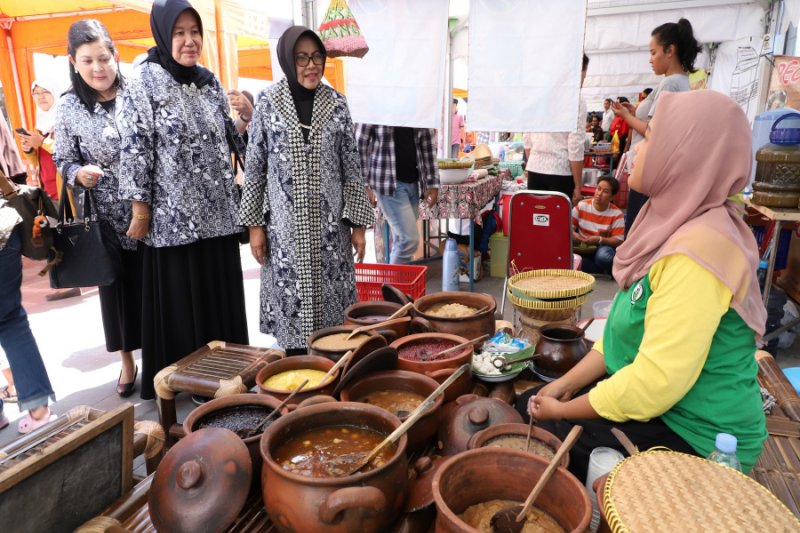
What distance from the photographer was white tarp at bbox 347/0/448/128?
3914mm

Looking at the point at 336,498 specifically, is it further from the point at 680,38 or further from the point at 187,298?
the point at 680,38

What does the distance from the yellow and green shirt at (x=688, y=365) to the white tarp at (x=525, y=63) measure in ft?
8.24

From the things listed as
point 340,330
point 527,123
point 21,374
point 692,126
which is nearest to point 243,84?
point 527,123

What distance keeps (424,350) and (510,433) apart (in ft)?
1.59

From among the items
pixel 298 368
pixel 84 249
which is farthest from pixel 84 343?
pixel 298 368

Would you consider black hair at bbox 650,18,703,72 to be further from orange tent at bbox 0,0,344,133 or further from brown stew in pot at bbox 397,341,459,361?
orange tent at bbox 0,0,344,133

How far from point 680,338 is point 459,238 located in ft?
14.6

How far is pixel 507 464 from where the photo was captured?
1.12 meters

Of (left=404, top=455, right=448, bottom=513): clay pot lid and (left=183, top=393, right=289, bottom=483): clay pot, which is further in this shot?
(left=183, top=393, right=289, bottom=483): clay pot

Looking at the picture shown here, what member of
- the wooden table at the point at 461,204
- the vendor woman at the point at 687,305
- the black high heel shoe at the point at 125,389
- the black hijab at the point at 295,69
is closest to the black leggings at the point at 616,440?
the vendor woman at the point at 687,305

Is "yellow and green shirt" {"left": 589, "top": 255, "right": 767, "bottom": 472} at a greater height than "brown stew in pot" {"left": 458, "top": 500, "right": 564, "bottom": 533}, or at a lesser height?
greater

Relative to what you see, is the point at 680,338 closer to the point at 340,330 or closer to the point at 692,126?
the point at 692,126

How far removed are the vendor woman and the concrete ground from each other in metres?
2.52

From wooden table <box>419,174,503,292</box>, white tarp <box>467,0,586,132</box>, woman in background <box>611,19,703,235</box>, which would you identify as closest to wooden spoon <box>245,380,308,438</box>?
white tarp <box>467,0,586,132</box>
